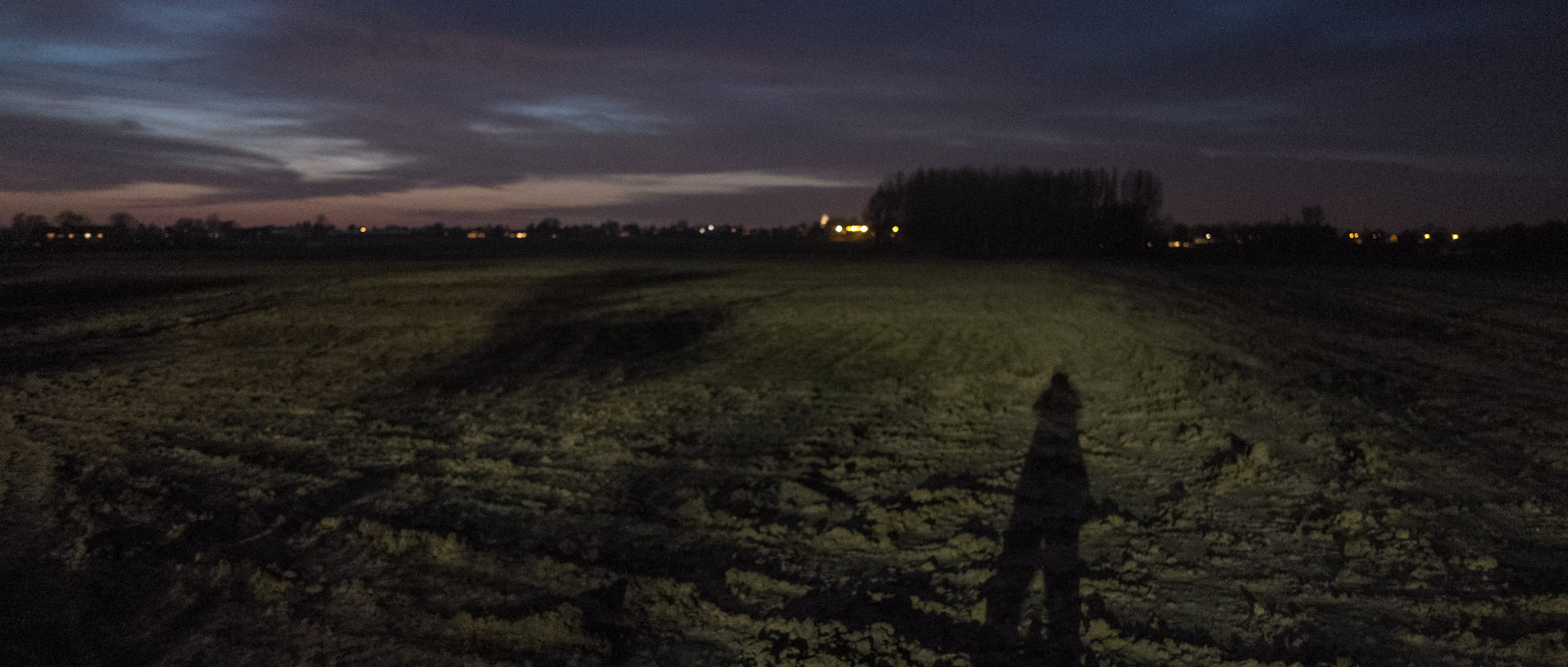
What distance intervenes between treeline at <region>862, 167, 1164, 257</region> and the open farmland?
59134 mm

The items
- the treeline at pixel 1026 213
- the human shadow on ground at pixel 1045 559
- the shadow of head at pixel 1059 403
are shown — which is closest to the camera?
the human shadow on ground at pixel 1045 559

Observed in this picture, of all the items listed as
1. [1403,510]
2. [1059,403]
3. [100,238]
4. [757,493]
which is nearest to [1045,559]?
[757,493]

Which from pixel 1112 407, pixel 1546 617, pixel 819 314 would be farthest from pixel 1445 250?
pixel 1546 617

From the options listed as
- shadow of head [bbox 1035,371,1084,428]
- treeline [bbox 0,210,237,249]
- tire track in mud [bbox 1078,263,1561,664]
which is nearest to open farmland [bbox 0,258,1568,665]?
tire track in mud [bbox 1078,263,1561,664]

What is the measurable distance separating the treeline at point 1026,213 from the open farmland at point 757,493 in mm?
59134

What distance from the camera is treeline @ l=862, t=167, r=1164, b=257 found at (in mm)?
74312

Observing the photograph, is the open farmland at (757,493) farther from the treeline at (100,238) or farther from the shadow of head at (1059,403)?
the treeline at (100,238)

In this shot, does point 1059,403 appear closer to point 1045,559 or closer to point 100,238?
point 1045,559

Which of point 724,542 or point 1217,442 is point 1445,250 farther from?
point 724,542

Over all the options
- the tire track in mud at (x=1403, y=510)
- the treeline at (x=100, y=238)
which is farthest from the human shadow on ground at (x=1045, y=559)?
the treeline at (x=100, y=238)

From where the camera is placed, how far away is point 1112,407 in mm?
9195

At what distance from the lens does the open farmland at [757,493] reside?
4.49m

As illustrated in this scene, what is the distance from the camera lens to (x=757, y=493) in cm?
660

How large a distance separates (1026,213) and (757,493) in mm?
73580
